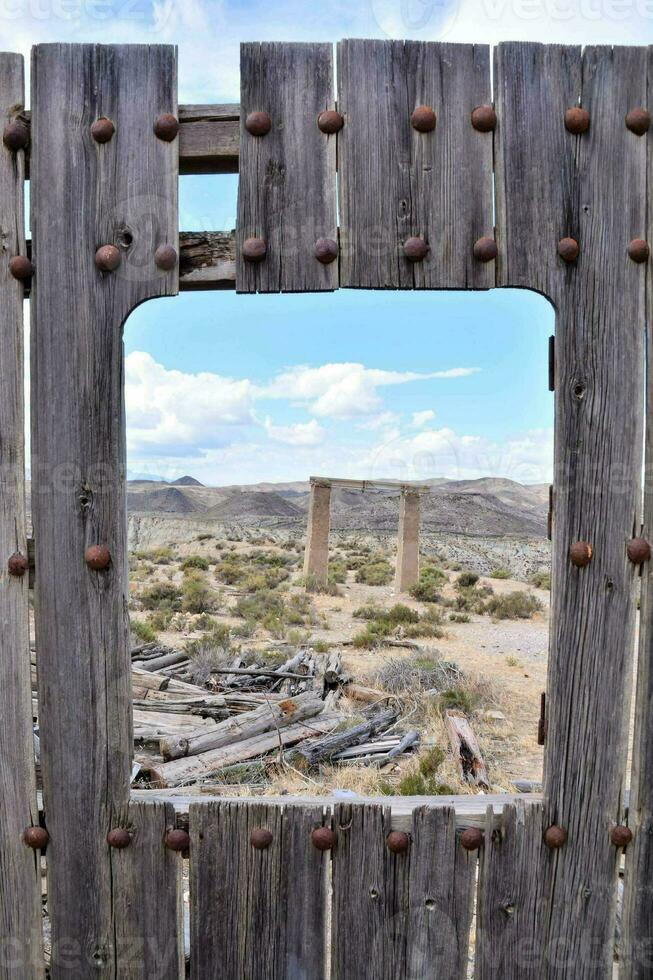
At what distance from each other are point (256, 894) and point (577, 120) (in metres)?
2.25

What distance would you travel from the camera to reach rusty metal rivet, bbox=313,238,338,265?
1.89m

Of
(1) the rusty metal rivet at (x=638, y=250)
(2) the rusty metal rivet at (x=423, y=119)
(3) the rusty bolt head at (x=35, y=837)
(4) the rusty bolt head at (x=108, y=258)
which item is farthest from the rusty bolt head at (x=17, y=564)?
(1) the rusty metal rivet at (x=638, y=250)

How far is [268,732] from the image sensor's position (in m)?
6.36

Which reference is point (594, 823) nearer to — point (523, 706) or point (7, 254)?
point (7, 254)

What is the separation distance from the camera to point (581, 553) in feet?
6.29

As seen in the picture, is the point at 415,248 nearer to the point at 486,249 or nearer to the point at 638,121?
the point at 486,249

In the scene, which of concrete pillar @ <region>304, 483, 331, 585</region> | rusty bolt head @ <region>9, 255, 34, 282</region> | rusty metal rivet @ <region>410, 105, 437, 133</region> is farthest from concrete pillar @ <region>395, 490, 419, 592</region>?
rusty bolt head @ <region>9, 255, 34, 282</region>

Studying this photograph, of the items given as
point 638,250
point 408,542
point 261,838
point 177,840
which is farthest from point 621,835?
point 408,542

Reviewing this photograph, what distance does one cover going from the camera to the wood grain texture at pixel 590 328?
1.94m

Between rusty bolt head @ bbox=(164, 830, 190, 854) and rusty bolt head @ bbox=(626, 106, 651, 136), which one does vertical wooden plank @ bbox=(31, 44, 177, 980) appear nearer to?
rusty bolt head @ bbox=(164, 830, 190, 854)

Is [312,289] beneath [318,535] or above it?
above

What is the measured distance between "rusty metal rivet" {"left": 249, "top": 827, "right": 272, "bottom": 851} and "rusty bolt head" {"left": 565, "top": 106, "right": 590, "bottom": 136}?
205 centimetres

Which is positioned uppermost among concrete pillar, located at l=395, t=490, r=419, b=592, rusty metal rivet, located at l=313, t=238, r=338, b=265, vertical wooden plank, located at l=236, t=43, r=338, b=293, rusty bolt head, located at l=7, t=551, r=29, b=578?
vertical wooden plank, located at l=236, t=43, r=338, b=293

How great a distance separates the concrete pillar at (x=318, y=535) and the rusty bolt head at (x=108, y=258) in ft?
51.6
